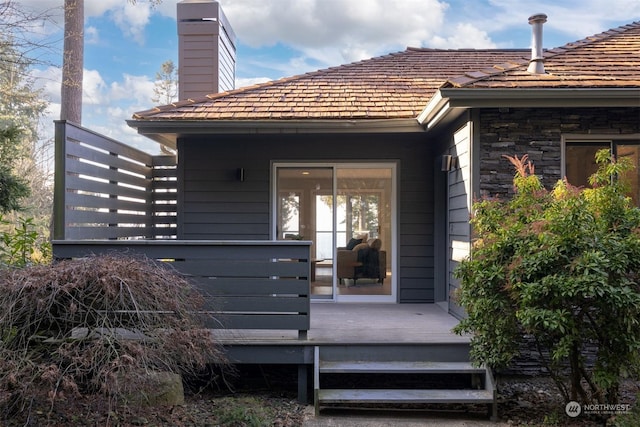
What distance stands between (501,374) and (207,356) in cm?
283

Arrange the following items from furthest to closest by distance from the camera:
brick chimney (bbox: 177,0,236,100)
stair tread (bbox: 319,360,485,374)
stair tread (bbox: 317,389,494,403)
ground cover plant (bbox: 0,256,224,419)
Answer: brick chimney (bbox: 177,0,236,100)
stair tread (bbox: 319,360,485,374)
stair tread (bbox: 317,389,494,403)
ground cover plant (bbox: 0,256,224,419)

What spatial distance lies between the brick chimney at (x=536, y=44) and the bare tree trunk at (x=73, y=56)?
8754 millimetres

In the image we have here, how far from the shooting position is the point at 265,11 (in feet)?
56.3

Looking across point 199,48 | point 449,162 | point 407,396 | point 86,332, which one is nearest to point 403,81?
point 449,162

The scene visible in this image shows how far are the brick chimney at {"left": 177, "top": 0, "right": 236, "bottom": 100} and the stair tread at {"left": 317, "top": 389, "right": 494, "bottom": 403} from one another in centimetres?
646

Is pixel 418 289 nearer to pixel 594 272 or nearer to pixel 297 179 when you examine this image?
pixel 297 179

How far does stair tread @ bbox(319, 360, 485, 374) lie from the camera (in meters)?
4.42

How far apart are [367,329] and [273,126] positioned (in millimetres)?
2740

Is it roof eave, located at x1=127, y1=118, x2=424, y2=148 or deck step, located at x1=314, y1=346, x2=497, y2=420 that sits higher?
roof eave, located at x1=127, y1=118, x2=424, y2=148

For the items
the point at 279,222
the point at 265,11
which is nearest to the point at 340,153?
the point at 279,222

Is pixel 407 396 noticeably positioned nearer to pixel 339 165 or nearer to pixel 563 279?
pixel 563 279

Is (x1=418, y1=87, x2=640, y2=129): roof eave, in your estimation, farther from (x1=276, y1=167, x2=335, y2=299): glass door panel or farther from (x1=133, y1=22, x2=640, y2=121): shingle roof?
(x1=276, y1=167, x2=335, y2=299): glass door panel

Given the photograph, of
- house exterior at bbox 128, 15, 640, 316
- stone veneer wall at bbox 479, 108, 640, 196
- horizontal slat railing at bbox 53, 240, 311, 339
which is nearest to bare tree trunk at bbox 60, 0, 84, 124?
house exterior at bbox 128, 15, 640, 316

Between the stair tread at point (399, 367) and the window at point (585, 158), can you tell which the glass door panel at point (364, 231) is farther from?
Result: the stair tread at point (399, 367)
